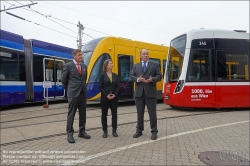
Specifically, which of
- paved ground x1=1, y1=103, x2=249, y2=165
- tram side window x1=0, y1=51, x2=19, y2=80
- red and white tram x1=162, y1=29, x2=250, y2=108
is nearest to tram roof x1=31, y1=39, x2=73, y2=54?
tram side window x1=0, y1=51, x2=19, y2=80

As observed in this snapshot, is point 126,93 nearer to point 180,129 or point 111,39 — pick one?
point 111,39

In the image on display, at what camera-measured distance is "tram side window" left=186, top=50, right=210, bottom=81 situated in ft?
30.4

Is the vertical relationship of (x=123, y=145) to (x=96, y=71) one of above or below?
below

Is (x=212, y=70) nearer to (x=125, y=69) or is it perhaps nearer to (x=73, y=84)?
(x=125, y=69)

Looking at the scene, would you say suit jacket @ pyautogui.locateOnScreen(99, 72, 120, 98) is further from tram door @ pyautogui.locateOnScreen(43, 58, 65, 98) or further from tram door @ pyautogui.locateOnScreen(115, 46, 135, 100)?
tram door @ pyautogui.locateOnScreen(43, 58, 65, 98)

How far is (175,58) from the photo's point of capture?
988 centimetres

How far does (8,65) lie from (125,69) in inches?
203

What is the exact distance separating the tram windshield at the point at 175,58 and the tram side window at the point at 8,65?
677 centimetres

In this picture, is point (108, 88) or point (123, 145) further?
point (108, 88)

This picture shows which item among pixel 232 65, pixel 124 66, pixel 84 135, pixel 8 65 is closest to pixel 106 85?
pixel 84 135

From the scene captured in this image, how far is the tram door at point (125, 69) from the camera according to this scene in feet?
36.4

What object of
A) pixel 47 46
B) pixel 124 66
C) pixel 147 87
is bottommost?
pixel 147 87

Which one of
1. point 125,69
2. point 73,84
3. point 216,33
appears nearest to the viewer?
point 73,84

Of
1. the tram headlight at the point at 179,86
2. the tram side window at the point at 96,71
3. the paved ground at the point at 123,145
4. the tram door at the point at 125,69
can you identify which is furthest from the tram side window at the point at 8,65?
the tram headlight at the point at 179,86
